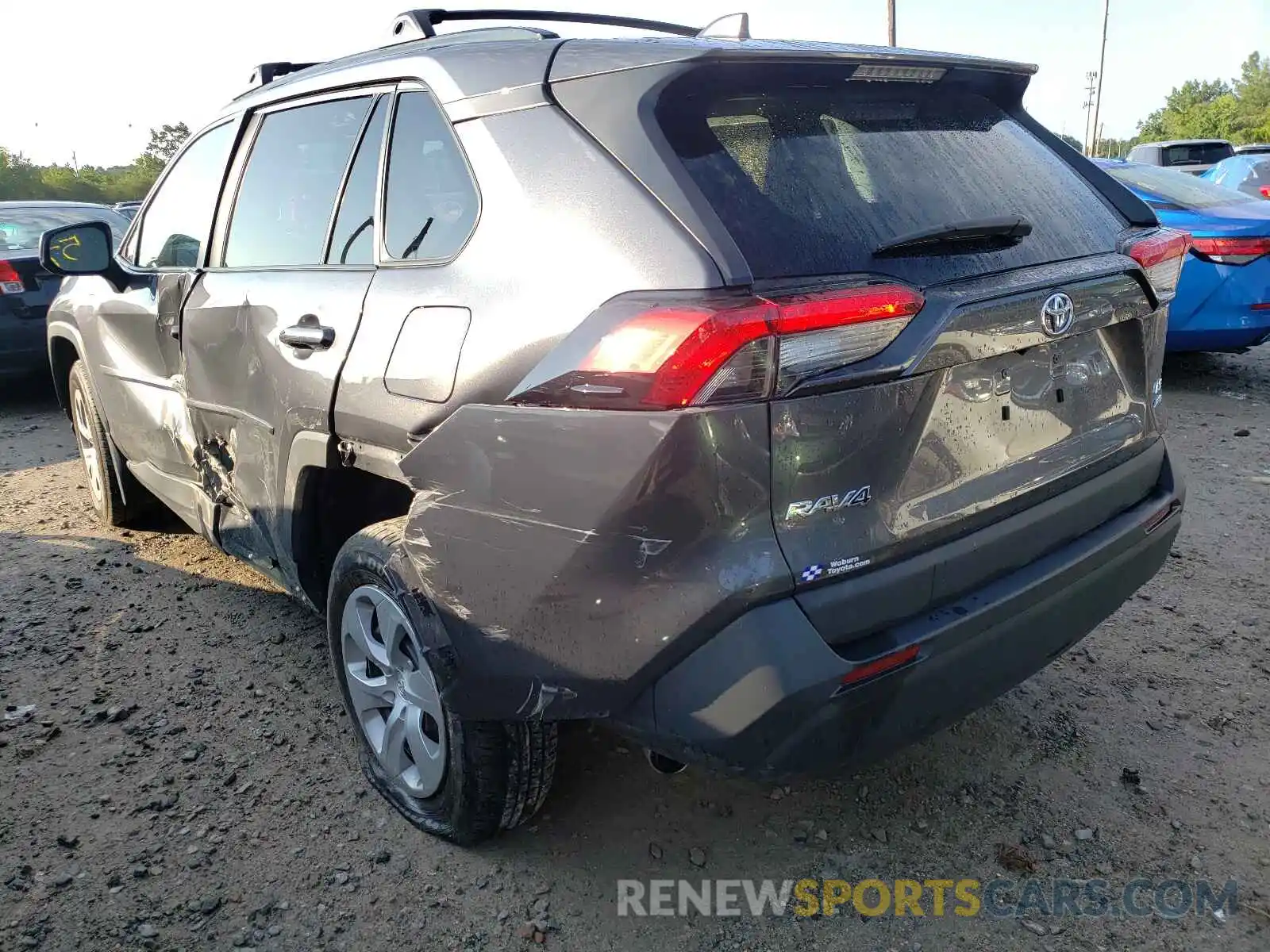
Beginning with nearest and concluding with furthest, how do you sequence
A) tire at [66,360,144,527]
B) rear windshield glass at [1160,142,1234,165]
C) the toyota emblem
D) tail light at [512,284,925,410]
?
tail light at [512,284,925,410] → the toyota emblem → tire at [66,360,144,527] → rear windshield glass at [1160,142,1234,165]

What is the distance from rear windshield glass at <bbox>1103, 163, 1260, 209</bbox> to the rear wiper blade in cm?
523

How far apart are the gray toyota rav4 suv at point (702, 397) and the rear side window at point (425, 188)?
1 cm

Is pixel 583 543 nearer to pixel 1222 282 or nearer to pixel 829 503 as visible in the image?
pixel 829 503

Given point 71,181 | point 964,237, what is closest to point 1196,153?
point 964,237

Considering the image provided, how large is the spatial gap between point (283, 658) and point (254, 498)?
Result: 28.3 inches

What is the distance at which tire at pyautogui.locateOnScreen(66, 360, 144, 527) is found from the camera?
4.39 meters

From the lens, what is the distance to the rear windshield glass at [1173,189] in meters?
6.57

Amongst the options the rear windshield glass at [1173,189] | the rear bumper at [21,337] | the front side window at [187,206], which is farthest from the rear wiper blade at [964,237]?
the rear bumper at [21,337]

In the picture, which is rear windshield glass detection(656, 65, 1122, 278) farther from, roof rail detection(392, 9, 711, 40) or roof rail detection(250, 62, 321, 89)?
roof rail detection(250, 62, 321, 89)

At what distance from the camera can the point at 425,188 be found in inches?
89.4

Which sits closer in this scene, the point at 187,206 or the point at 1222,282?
the point at 187,206

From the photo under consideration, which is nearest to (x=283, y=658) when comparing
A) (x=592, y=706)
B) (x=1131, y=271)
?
(x=592, y=706)

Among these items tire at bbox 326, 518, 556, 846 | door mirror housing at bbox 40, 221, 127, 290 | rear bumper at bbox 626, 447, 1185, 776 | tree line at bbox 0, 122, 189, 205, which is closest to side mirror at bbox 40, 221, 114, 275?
door mirror housing at bbox 40, 221, 127, 290

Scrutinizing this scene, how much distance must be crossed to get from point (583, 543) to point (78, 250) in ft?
9.43
